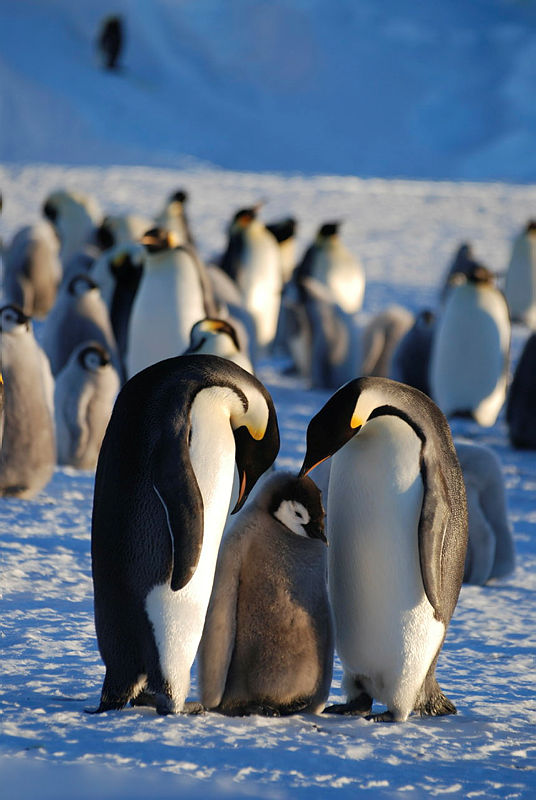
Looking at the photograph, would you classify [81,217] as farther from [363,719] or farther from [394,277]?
[363,719]

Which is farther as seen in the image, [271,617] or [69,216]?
[69,216]

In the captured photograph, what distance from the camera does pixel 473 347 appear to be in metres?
7.64

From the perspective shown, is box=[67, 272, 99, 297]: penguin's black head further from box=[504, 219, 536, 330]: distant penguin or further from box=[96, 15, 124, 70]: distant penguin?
box=[96, 15, 124, 70]: distant penguin

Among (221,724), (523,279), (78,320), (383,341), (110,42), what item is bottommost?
(221,724)

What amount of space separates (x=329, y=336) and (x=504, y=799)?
6777 mm

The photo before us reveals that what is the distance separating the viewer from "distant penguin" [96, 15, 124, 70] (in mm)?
32281

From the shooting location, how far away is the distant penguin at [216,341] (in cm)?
447

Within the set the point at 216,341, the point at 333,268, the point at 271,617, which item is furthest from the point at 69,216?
the point at 271,617

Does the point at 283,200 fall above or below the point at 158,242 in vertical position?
above

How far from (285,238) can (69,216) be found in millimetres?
2502

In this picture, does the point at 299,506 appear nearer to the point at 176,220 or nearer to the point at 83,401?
the point at 83,401

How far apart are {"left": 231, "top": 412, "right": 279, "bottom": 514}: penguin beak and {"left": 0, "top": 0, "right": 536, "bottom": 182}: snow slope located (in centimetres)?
2602

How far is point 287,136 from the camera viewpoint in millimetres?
36531

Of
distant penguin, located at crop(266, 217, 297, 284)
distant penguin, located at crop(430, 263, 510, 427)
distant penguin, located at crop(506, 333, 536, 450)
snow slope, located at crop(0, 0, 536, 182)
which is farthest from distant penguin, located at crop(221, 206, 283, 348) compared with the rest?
snow slope, located at crop(0, 0, 536, 182)
